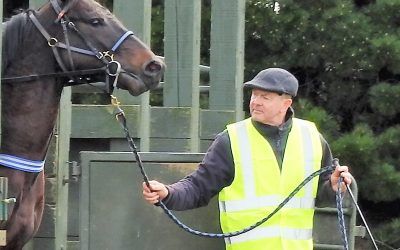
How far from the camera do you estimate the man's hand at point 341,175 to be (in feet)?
15.5

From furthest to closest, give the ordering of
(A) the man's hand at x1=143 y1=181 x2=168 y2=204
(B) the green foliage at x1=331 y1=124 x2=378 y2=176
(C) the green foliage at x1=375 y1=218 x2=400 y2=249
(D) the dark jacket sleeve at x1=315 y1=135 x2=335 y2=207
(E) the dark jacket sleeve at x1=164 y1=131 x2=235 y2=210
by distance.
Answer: (C) the green foliage at x1=375 y1=218 x2=400 y2=249
(B) the green foliage at x1=331 y1=124 x2=378 y2=176
(D) the dark jacket sleeve at x1=315 y1=135 x2=335 y2=207
(E) the dark jacket sleeve at x1=164 y1=131 x2=235 y2=210
(A) the man's hand at x1=143 y1=181 x2=168 y2=204

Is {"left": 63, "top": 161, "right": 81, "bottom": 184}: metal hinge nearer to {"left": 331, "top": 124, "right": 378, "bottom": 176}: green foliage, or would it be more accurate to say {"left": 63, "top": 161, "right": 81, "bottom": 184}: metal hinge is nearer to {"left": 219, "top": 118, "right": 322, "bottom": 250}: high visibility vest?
{"left": 219, "top": 118, "right": 322, "bottom": 250}: high visibility vest

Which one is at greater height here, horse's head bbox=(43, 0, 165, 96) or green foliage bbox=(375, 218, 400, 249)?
horse's head bbox=(43, 0, 165, 96)

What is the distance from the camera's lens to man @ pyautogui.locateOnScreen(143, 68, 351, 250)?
4.83m

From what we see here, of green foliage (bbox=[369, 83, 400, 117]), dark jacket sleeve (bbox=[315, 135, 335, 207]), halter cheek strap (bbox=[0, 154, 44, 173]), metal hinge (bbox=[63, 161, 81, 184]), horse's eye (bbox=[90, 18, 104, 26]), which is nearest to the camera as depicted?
dark jacket sleeve (bbox=[315, 135, 335, 207])

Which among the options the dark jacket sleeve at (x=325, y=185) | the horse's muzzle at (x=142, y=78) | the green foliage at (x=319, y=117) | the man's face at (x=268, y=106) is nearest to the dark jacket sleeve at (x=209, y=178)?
the man's face at (x=268, y=106)

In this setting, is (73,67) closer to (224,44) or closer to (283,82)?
(283,82)

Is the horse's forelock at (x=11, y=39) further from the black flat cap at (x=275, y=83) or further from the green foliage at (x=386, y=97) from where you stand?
the green foliage at (x=386, y=97)

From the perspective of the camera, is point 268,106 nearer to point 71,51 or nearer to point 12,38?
point 71,51

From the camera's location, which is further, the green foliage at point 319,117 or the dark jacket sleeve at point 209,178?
the green foliage at point 319,117

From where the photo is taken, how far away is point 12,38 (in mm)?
5246

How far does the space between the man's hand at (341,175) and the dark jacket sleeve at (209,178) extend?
1.42 ft

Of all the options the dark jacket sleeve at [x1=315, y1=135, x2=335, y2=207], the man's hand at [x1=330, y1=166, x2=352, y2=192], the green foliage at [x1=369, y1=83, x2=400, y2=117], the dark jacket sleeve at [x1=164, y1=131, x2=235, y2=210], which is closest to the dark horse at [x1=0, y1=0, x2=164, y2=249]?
the dark jacket sleeve at [x1=164, y1=131, x2=235, y2=210]

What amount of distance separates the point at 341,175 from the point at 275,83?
0.49 meters
